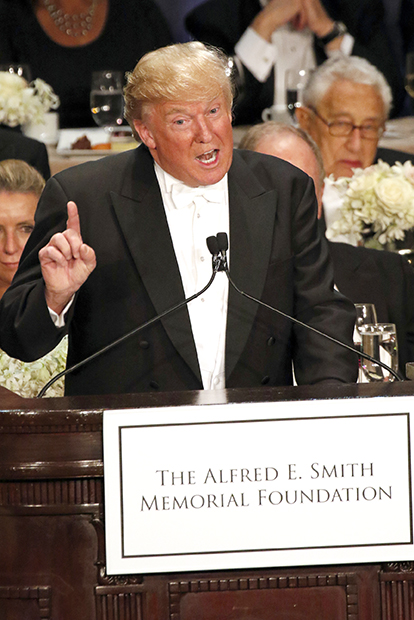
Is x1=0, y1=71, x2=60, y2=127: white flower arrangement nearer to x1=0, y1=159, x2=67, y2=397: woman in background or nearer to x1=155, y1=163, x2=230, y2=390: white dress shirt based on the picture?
x1=0, y1=159, x2=67, y2=397: woman in background

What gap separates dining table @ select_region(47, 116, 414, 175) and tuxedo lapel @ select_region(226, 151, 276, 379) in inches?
64.9

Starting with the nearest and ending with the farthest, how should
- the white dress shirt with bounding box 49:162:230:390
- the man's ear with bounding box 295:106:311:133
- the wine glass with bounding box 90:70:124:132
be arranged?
the white dress shirt with bounding box 49:162:230:390 → the wine glass with bounding box 90:70:124:132 → the man's ear with bounding box 295:106:311:133

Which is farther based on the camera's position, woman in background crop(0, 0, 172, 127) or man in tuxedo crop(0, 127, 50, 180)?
woman in background crop(0, 0, 172, 127)

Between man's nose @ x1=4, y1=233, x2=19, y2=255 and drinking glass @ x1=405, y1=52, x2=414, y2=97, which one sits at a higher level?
drinking glass @ x1=405, y1=52, x2=414, y2=97

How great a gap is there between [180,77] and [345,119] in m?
2.40

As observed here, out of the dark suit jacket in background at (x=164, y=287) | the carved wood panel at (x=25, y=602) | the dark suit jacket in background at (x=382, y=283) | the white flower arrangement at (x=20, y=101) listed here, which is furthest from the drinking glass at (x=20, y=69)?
the carved wood panel at (x=25, y=602)

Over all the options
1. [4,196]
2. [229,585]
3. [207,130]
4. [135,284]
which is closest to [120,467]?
[229,585]

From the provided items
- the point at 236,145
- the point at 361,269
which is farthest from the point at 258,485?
the point at 236,145

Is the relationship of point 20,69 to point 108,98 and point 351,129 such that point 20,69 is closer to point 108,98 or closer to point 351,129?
point 108,98

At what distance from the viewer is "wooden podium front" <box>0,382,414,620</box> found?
137cm

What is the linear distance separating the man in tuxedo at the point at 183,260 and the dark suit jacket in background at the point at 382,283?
1.01 meters

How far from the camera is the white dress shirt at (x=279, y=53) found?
4328mm

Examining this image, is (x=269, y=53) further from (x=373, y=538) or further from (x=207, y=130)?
(x=373, y=538)

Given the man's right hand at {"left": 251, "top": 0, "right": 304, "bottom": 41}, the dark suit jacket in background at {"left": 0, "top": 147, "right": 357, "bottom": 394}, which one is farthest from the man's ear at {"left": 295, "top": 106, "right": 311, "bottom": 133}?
the dark suit jacket in background at {"left": 0, "top": 147, "right": 357, "bottom": 394}
